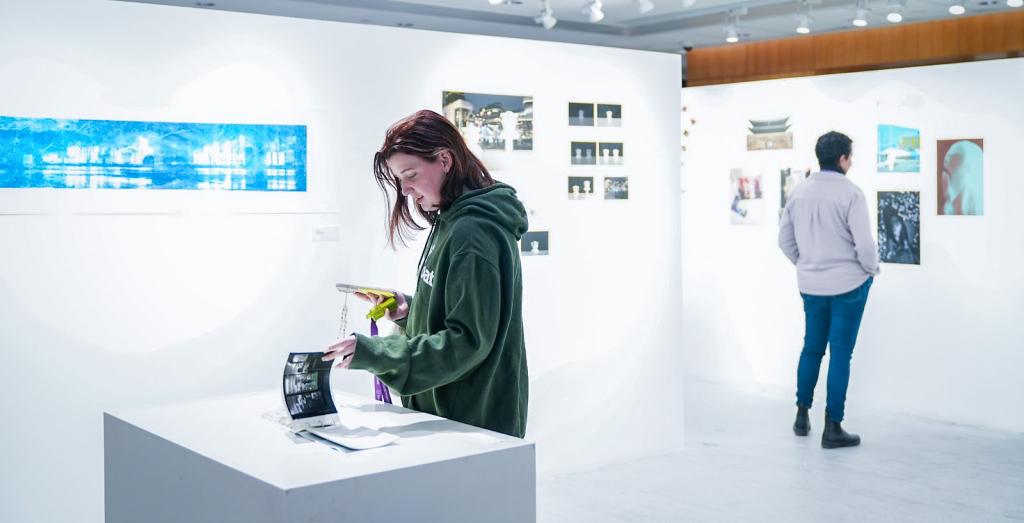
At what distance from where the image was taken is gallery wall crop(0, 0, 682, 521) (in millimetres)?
4355

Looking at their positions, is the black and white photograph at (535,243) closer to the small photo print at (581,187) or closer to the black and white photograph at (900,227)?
the small photo print at (581,187)

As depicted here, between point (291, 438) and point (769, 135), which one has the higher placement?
point (769, 135)

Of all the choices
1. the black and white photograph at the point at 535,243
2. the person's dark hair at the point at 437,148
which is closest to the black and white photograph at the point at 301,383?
A: the person's dark hair at the point at 437,148

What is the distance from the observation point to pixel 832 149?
20.0 feet

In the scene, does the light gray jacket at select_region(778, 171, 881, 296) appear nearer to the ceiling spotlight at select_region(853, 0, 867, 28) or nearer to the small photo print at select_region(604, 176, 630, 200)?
the small photo print at select_region(604, 176, 630, 200)

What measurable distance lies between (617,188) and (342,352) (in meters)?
3.74

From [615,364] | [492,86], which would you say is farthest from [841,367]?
[492,86]

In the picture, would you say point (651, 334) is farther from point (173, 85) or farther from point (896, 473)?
point (173, 85)

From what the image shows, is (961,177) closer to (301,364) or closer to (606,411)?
(606,411)

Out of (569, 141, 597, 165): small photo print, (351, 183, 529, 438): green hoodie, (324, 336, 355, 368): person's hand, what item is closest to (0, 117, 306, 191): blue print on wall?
(569, 141, 597, 165): small photo print

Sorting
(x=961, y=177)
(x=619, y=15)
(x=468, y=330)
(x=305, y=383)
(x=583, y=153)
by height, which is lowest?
(x=305, y=383)

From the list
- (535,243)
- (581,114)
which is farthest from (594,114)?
(535,243)

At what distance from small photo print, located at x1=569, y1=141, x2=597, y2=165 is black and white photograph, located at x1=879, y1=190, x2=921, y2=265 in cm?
250

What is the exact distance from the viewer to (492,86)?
5.48m
